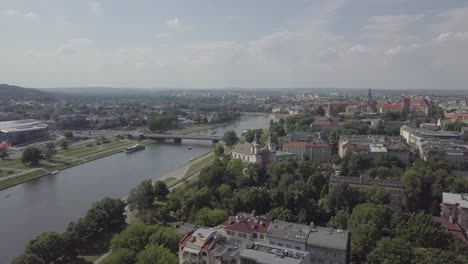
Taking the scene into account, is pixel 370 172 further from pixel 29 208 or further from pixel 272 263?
pixel 29 208

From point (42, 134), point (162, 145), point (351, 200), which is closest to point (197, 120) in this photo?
point (162, 145)

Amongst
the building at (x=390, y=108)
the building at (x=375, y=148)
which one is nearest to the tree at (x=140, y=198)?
the building at (x=375, y=148)

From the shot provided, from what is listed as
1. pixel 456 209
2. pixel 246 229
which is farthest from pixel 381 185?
pixel 246 229

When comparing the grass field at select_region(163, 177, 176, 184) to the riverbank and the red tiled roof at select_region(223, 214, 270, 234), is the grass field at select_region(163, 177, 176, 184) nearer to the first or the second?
the riverbank

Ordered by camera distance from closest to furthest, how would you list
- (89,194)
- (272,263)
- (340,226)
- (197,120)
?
(272,263), (340,226), (89,194), (197,120)

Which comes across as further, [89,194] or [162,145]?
[162,145]

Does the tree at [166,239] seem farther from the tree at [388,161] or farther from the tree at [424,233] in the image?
the tree at [388,161]
